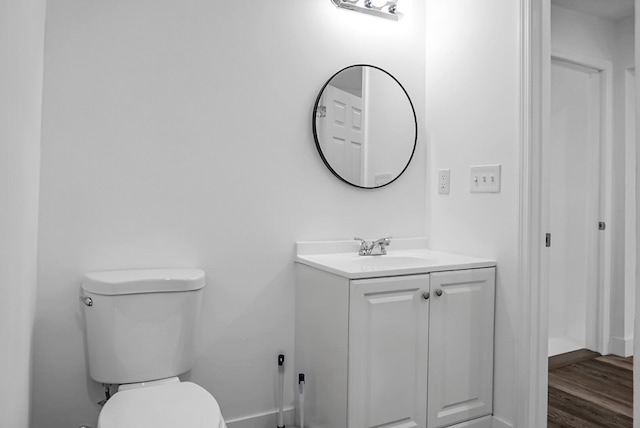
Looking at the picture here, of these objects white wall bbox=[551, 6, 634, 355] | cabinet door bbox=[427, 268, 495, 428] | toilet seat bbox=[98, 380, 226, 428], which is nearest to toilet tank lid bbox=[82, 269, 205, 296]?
toilet seat bbox=[98, 380, 226, 428]

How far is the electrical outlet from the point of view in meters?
2.23

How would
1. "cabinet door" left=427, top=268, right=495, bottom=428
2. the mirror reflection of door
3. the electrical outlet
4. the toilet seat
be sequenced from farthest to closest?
the electrical outlet, the mirror reflection of door, "cabinet door" left=427, top=268, right=495, bottom=428, the toilet seat

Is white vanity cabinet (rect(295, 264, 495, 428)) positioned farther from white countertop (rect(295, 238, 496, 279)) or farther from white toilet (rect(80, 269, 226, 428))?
white toilet (rect(80, 269, 226, 428))

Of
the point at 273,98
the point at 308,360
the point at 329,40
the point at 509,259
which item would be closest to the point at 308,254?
the point at 308,360

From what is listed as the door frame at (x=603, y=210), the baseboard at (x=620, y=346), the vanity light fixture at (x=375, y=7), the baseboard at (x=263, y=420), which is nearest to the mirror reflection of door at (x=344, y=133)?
the vanity light fixture at (x=375, y=7)

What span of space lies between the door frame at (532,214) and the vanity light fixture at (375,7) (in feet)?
2.07

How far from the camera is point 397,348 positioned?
1712 mm

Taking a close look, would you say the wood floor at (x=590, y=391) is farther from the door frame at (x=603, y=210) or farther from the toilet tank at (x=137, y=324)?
the toilet tank at (x=137, y=324)

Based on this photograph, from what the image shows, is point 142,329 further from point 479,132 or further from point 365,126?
point 479,132

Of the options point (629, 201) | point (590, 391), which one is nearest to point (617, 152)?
point (629, 201)

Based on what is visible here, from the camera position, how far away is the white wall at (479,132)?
1.88 metres

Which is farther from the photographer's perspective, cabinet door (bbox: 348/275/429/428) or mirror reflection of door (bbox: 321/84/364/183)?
mirror reflection of door (bbox: 321/84/364/183)

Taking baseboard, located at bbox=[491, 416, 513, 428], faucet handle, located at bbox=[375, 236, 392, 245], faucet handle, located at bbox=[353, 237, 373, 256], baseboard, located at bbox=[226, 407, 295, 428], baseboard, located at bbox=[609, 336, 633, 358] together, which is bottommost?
baseboard, located at bbox=[226, 407, 295, 428]

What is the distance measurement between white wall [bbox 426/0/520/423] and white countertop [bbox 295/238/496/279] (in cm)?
11
